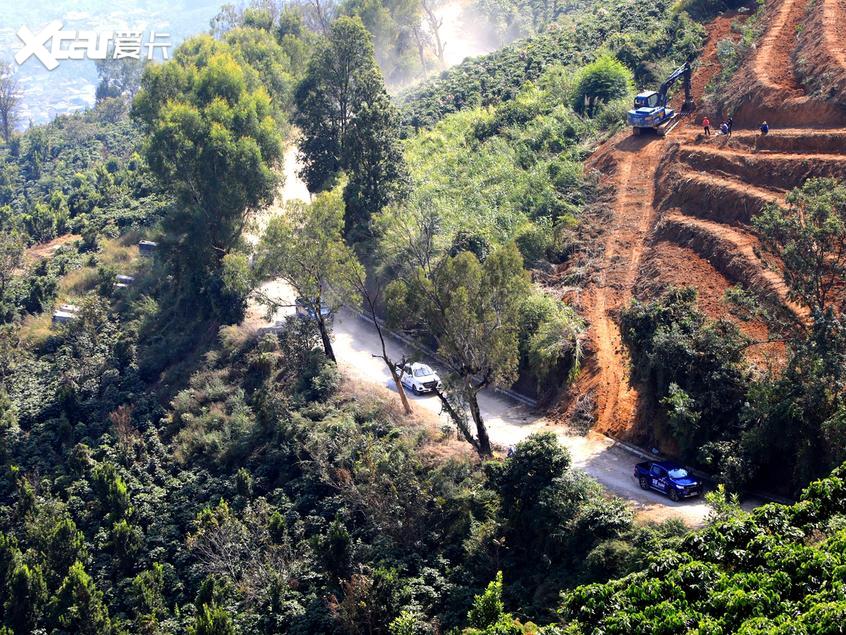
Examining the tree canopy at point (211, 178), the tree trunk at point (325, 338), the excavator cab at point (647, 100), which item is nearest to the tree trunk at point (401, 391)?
the tree trunk at point (325, 338)

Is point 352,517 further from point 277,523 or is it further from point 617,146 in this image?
point 617,146

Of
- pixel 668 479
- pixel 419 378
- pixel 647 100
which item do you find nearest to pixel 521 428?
pixel 419 378

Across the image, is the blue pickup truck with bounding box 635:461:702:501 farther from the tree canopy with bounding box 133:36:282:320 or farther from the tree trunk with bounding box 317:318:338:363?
the tree canopy with bounding box 133:36:282:320

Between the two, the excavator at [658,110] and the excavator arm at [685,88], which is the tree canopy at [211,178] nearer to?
the excavator at [658,110]

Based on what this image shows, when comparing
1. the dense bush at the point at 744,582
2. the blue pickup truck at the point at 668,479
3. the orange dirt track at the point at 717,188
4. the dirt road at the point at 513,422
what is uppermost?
the orange dirt track at the point at 717,188

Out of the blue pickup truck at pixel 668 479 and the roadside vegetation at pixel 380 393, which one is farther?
the blue pickup truck at pixel 668 479

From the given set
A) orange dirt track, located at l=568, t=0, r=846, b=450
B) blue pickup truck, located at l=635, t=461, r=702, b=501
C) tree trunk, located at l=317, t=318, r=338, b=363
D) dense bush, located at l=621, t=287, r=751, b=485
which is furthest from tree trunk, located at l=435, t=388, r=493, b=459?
tree trunk, located at l=317, t=318, r=338, b=363

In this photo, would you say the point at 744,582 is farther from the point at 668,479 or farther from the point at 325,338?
the point at 325,338
